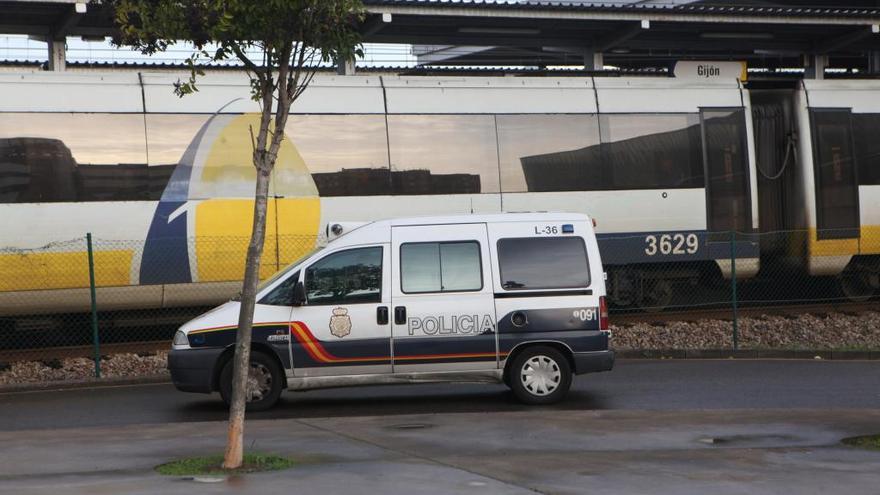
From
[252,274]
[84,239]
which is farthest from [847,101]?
[252,274]

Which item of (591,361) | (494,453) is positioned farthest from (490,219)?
(494,453)

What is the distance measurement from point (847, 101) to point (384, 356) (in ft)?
38.8

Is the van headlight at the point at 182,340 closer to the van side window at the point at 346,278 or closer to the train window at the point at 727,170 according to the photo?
the van side window at the point at 346,278

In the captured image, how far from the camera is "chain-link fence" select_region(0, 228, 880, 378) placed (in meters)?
16.5

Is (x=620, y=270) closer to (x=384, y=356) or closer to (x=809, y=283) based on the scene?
(x=809, y=283)

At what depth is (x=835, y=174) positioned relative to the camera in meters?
20.6

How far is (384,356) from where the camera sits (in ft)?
39.6

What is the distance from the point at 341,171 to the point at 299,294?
20.3 ft

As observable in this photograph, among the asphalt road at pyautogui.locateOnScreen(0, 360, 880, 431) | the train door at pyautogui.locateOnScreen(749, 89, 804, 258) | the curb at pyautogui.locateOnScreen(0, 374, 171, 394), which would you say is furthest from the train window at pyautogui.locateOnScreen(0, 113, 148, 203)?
the train door at pyautogui.locateOnScreen(749, 89, 804, 258)

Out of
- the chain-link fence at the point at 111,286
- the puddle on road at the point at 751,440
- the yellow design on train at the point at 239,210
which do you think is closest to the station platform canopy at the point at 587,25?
the yellow design on train at the point at 239,210

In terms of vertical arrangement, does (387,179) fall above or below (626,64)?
below

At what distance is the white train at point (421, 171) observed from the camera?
54.5ft

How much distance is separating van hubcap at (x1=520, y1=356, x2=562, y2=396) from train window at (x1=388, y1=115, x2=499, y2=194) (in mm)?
6455

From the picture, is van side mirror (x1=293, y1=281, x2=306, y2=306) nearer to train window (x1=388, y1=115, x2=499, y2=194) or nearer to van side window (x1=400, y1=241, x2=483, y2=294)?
van side window (x1=400, y1=241, x2=483, y2=294)
